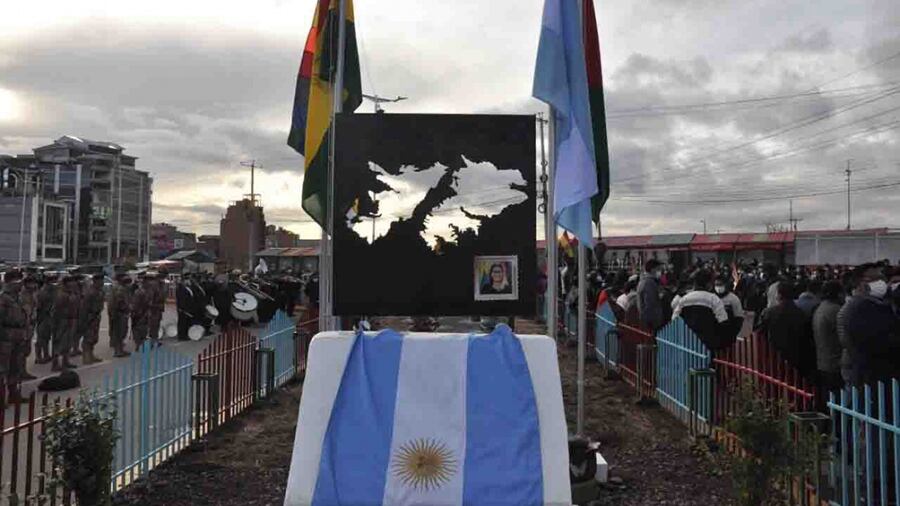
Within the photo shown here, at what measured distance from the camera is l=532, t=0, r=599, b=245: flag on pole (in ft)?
17.1

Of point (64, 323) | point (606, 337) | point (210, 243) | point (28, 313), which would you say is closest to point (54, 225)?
point (210, 243)

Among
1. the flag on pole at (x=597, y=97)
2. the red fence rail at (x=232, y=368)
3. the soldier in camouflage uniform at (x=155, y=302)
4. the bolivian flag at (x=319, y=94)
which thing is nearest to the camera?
the flag on pole at (x=597, y=97)

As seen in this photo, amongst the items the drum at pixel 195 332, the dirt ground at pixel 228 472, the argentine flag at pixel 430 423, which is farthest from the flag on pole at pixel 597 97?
the drum at pixel 195 332

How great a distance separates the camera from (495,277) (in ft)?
15.1

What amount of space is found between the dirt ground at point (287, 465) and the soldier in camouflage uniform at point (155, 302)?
8110mm

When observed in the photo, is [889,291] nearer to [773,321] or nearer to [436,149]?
[773,321]

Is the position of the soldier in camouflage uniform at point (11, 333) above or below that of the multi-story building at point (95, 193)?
below

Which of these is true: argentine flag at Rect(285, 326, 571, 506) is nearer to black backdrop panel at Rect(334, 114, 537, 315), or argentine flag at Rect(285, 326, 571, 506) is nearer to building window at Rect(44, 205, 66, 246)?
black backdrop panel at Rect(334, 114, 537, 315)

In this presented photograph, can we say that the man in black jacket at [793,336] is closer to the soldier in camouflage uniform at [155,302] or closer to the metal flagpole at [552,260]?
the metal flagpole at [552,260]

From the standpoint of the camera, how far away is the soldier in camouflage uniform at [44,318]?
1337 centimetres

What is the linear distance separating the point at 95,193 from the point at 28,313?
9039 cm

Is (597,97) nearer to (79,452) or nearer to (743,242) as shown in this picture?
(79,452)

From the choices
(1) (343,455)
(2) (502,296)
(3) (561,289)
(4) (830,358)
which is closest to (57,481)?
(1) (343,455)

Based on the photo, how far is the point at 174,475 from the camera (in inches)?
233
